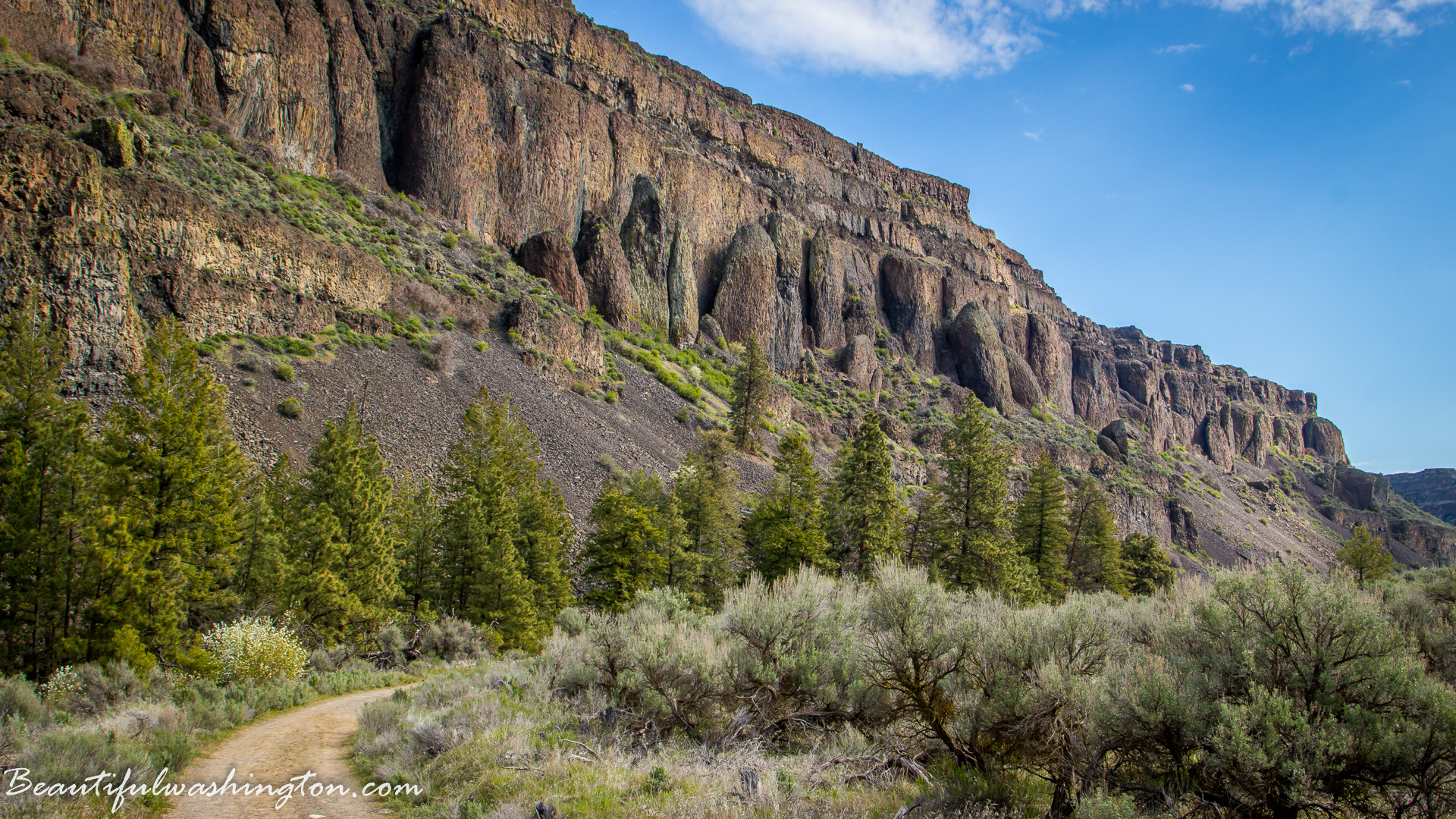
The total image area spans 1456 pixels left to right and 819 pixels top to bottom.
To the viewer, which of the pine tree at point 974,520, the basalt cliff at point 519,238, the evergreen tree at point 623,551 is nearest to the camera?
the evergreen tree at point 623,551

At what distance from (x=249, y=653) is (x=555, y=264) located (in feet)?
147

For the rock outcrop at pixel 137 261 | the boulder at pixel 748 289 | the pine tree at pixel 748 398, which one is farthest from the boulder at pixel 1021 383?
the rock outcrop at pixel 137 261

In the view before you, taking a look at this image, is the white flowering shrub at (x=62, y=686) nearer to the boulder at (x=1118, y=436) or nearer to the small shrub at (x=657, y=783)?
the small shrub at (x=657, y=783)

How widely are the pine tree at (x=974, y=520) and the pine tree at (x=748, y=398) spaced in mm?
21799

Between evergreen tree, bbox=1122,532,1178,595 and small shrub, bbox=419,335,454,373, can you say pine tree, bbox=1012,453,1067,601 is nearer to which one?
evergreen tree, bbox=1122,532,1178,595

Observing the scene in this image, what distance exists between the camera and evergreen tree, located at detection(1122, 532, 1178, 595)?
120ft

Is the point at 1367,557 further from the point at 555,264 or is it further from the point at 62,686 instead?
the point at 555,264

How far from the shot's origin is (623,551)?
2247 cm

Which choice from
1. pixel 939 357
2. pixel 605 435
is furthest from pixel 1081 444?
Result: pixel 605 435

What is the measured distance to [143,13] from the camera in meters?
36.5

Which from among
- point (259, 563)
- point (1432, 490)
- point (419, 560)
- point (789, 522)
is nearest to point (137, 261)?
point (419, 560)

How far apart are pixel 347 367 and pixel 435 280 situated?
500 inches

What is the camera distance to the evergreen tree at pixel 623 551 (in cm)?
2205

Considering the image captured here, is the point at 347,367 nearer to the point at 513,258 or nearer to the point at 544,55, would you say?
the point at 513,258
